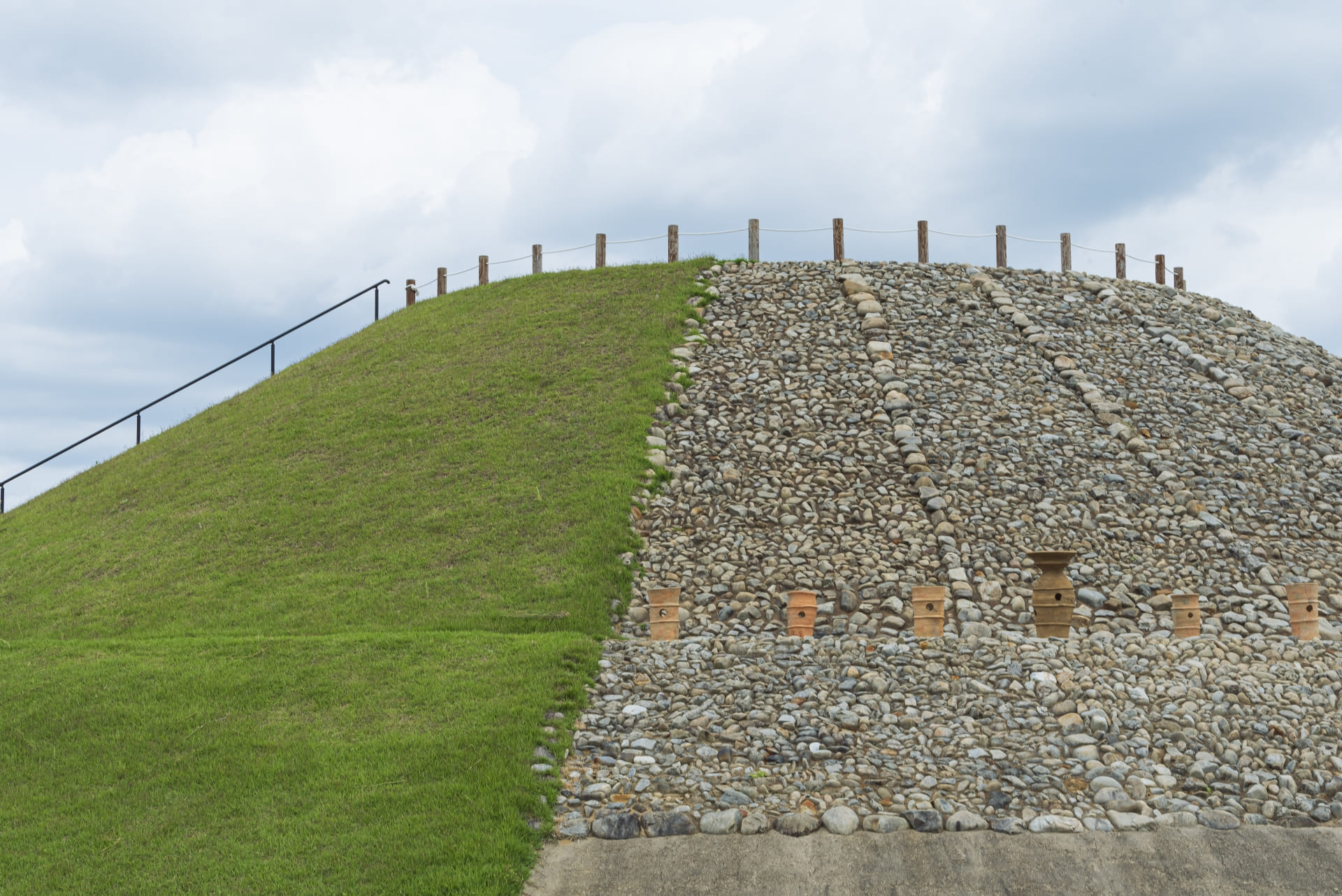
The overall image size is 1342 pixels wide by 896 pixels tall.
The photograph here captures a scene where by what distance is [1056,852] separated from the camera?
7480 mm

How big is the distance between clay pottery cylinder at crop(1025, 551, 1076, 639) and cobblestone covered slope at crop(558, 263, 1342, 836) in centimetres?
83

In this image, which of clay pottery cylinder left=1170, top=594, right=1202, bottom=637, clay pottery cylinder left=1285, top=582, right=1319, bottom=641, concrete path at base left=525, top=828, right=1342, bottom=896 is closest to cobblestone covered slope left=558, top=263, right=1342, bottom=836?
concrete path at base left=525, top=828, right=1342, bottom=896

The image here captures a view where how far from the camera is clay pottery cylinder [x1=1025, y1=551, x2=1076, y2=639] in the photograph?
11289mm

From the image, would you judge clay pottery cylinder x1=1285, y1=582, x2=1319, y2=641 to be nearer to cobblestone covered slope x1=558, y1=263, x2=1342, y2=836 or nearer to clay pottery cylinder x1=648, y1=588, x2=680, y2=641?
cobblestone covered slope x1=558, y1=263, x2=1342, y2=836

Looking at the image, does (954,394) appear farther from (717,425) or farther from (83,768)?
(83,768)

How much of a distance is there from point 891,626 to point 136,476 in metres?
15.6

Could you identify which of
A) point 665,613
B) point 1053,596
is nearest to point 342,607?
point 665,613

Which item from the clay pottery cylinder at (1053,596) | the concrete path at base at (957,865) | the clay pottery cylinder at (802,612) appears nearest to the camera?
the concrete path at base at (957,865)

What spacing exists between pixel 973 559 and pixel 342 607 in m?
8.24

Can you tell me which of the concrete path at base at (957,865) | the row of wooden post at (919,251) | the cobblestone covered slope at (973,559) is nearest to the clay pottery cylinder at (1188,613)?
the cobblestone covered slope at (973,559)

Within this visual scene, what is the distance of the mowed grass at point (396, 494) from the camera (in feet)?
43.7

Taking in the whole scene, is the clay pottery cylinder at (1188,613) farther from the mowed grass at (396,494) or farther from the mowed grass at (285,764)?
the mowed grass at (285,764)

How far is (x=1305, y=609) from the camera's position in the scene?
38.2ft

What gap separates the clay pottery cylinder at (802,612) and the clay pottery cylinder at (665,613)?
1306mm
